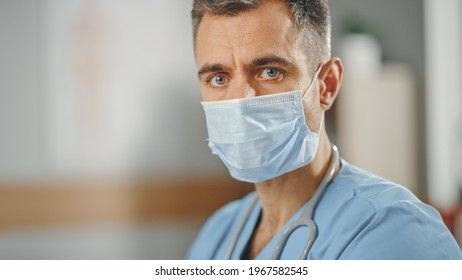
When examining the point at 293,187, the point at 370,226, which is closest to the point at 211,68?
the point at 293,187

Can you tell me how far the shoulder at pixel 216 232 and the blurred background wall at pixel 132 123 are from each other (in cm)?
121

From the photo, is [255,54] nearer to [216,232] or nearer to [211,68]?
[211,68]

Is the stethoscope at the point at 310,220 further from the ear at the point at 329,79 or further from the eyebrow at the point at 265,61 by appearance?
the eyebrow at the point at 265,61

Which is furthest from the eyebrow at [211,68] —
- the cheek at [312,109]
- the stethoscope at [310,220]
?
the stethoscope at [310,220]

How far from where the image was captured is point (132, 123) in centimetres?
259

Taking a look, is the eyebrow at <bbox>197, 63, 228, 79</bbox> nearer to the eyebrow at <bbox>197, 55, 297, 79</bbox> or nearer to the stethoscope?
the eyebrow at <bbox>197, 55, 297, 79</bbox>

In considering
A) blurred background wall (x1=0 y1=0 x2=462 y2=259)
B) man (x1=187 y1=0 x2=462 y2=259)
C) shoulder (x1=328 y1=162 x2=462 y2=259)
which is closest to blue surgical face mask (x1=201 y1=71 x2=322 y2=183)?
man (x1=187 y1=0 x2=462 y2=259)

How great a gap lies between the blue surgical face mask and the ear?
6cm

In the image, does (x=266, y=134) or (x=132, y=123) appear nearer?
(x=266, y=134)

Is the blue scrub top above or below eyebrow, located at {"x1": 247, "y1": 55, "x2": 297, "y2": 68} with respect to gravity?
below

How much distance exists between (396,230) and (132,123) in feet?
6.39

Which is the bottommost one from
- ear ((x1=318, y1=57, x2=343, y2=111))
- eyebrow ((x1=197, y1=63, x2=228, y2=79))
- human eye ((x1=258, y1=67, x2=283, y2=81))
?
ear ((x1=318, y1=57, x2=343, y2=111))

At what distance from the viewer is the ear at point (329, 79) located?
3.15ft

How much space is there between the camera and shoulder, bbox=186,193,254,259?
1.14m
